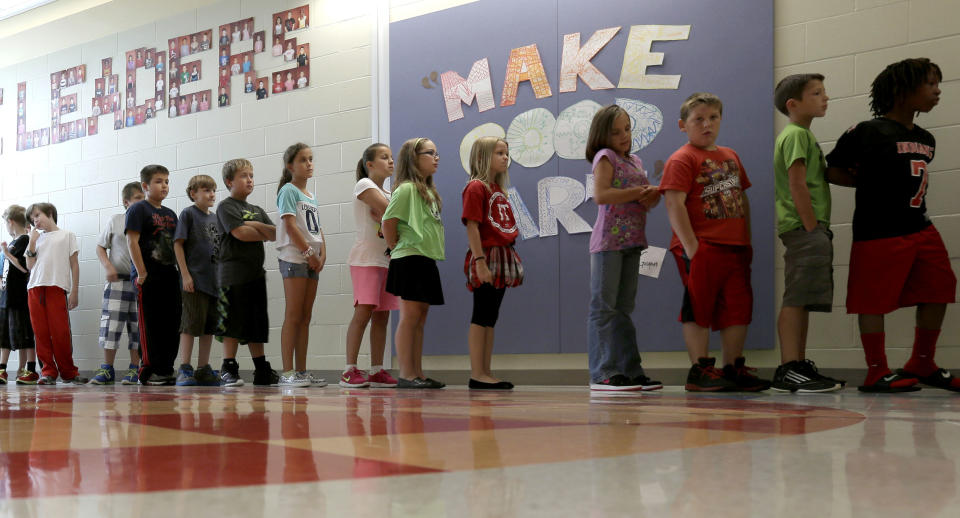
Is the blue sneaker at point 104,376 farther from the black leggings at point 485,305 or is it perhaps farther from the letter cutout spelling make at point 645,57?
the letter cutout spelling make at point 645,57

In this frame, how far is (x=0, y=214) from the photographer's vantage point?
25.3 feet

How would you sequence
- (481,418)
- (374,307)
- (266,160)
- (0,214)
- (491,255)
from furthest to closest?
1. (0,214)
2. (266,160)
3. (374,307)
4. (491,255)
5. (481,418)

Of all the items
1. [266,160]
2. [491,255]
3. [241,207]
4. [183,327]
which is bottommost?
[183,327]

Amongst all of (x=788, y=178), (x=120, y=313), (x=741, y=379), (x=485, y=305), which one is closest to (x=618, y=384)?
(x=741, y=379)

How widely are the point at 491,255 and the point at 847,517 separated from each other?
326 cm

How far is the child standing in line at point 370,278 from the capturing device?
4.16 m

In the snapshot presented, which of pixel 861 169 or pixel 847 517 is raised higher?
pixel 861 169

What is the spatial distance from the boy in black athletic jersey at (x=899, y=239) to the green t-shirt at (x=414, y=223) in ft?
5.64

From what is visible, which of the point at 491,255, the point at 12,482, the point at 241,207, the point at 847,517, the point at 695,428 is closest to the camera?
the point at 847,517

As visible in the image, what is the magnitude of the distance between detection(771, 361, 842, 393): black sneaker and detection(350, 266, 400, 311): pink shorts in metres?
1.91

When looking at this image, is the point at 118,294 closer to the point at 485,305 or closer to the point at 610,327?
the point at 485,305

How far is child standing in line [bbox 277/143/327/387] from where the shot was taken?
433 centimetres

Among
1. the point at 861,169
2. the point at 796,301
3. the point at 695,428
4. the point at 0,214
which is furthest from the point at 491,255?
the point at 0,214

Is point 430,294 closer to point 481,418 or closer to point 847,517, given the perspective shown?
point 481,418
